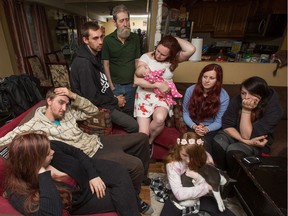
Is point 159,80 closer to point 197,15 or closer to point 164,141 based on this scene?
point 164,141

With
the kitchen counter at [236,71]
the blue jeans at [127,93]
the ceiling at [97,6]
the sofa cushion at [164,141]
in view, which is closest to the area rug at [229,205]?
the sofa cushion at [164,141]

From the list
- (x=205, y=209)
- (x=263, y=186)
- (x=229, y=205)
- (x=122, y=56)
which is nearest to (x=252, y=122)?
(x=263, y=186)

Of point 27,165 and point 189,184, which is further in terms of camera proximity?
point 189,184

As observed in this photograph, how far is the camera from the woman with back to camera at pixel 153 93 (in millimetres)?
1827

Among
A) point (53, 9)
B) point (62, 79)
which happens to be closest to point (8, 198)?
point (62, 79)

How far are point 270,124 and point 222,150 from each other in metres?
0.43

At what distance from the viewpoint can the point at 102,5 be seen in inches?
122

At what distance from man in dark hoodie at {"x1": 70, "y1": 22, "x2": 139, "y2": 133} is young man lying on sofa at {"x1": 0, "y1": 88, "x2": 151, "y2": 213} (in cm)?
13

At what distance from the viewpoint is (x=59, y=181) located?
1118mm

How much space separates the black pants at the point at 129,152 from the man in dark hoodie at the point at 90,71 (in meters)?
0.29

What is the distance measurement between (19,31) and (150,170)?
9.92 feet

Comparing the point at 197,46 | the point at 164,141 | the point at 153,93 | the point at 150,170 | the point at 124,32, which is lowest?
the point at 150,170

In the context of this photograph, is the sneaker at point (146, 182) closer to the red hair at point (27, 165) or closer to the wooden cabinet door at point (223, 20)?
the red hair at point (27, 165)

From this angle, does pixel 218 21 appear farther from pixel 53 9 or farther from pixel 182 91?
pixel 53 9
